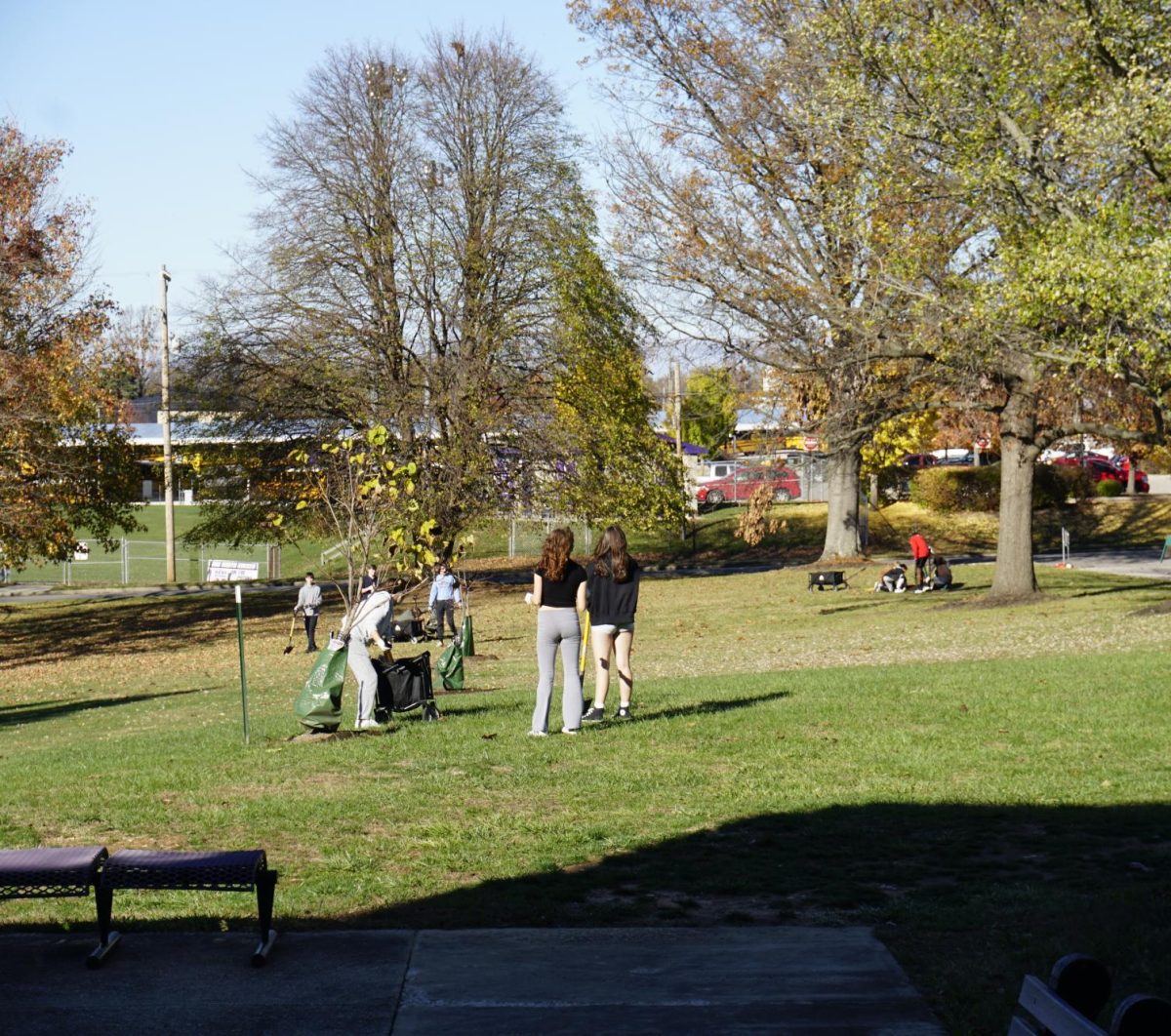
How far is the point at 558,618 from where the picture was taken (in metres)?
12.7

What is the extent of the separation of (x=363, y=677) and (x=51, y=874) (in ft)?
24.1

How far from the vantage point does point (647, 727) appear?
12797 mm

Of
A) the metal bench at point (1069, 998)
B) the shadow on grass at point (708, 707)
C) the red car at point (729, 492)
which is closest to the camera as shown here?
the metal bench at point (1069, 998)

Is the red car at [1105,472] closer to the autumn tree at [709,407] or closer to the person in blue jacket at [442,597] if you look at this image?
the autumn tree at [709,407]

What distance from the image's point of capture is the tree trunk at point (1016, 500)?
93.4 ft

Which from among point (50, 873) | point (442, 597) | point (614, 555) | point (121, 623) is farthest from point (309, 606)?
point (50, 873)

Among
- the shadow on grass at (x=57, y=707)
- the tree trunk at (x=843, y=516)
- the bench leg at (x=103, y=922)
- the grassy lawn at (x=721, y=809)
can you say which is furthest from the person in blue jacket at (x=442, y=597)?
the bench leg at (x=103, y=922)

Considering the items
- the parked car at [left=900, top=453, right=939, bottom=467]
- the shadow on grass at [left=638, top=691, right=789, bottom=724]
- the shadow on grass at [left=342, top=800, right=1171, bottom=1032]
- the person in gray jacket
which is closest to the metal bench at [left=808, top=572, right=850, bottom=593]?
the person in gray jacket

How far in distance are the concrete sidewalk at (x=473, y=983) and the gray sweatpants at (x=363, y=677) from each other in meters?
6.89

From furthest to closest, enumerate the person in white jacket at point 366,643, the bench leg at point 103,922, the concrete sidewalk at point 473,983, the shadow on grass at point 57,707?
the shadow on grass at point 57,707 < the person in white jacket at point 366,643 < the bench leg at point 103,922 < the concrete sidewalk at point 473,983

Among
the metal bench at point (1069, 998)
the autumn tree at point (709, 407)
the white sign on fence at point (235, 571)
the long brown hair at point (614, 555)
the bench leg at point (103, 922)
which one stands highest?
the autumn tree at point (709, 407)

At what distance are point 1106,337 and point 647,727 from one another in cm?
973

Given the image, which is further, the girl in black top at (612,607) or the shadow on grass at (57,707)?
the shadow on grass at (57,707)

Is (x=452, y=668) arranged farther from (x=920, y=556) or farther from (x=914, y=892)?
(x=920, y=556)
